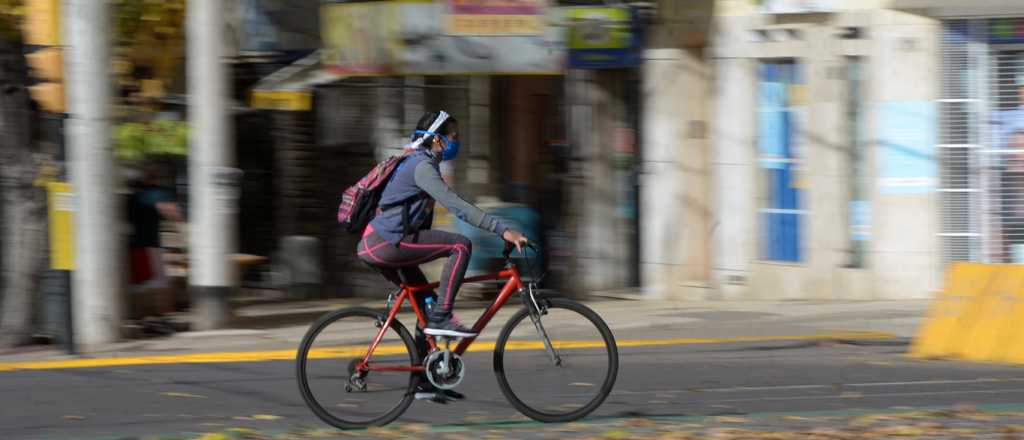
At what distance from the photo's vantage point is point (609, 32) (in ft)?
51.0

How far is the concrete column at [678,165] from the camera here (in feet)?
51.8

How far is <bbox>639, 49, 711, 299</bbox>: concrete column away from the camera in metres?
15.8

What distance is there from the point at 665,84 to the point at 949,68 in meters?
2.90

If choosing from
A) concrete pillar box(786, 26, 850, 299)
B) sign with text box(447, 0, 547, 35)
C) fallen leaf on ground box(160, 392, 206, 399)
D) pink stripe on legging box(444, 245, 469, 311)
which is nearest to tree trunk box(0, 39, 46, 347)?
fallen leaf on ground box(160, 392, 206, 399)

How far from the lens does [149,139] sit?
13.4m

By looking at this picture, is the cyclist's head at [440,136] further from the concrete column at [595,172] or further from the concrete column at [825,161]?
the concrete column at [595,172]

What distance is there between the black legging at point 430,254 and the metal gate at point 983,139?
8358 millimetres

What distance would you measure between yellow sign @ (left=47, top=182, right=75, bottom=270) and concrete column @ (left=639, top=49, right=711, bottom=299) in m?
6.47

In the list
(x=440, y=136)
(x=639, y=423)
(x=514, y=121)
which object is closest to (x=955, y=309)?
(x=639, y=423)

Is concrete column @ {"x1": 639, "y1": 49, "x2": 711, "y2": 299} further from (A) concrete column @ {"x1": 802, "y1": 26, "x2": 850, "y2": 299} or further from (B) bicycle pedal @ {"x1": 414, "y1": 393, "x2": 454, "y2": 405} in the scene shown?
(B) bicycle pedal @ {"x1": 414, "y1": 393, "x2": 454, "y2": 405}

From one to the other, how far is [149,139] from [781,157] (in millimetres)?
6361

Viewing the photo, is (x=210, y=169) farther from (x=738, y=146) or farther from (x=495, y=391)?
(x=738, y=146)

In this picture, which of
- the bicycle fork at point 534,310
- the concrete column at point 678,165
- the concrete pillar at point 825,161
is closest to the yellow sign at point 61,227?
the bicycle fork at point 534,310

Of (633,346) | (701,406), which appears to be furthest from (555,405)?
(633,346)
